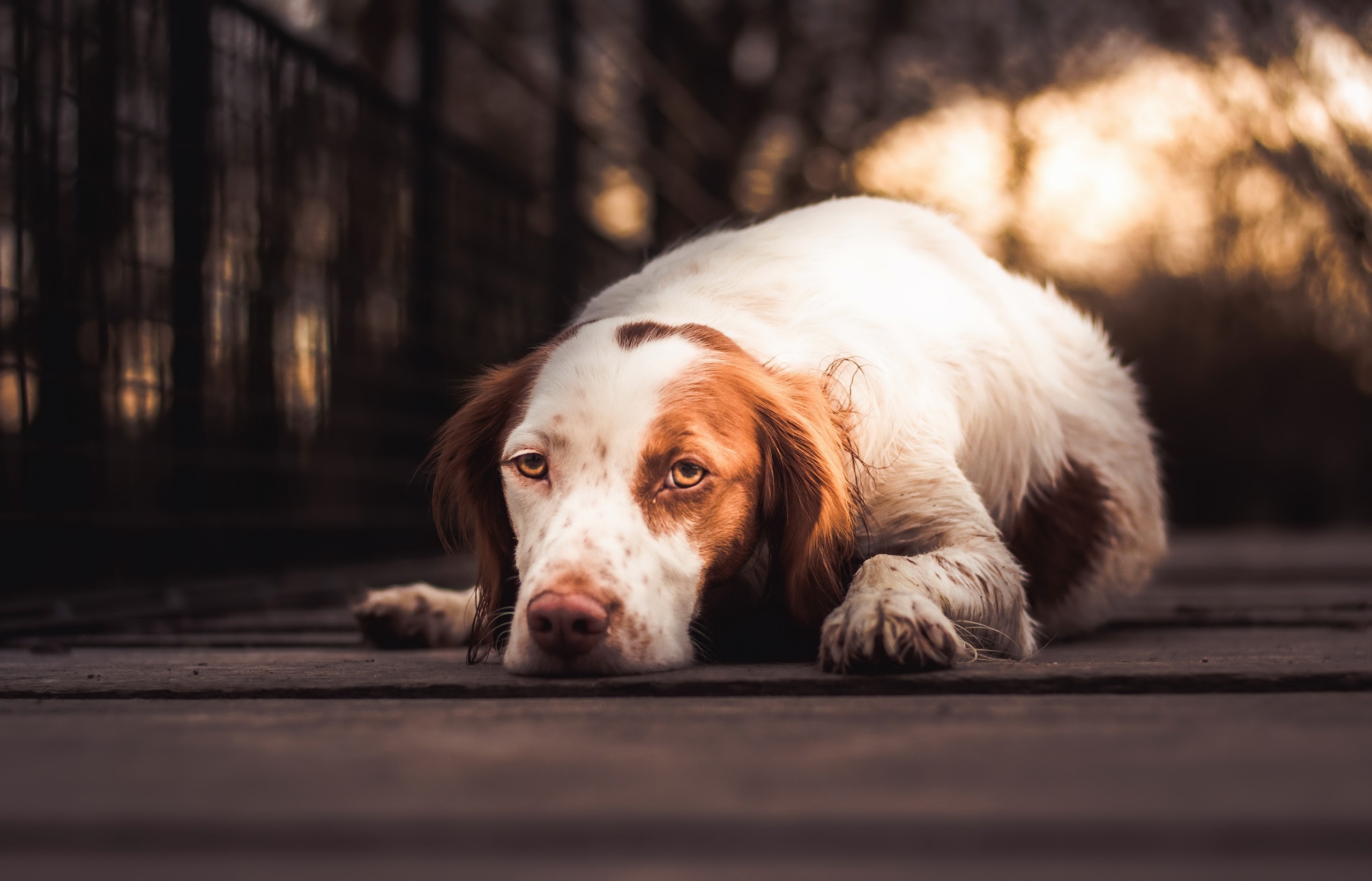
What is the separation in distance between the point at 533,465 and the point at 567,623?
15.1 inches

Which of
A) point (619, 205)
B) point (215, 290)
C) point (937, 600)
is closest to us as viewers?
point (937, 600)

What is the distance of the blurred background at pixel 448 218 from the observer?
9.43 ft

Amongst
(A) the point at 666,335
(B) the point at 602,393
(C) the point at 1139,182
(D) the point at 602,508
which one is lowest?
(D) the point at 602,508

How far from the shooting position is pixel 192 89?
3.24 metres

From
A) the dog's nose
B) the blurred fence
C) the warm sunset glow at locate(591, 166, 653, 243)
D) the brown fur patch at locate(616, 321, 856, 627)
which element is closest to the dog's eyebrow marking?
the brown fur patch at locate(616, 321, 856, 627)

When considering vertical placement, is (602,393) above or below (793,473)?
above

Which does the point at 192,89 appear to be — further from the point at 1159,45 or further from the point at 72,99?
the point at 1159,45

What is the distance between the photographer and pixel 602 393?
1877 millimetres

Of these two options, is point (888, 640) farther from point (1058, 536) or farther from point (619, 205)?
point (619, 205)

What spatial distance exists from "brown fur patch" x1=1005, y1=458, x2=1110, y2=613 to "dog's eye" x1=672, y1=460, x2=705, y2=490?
83 cm

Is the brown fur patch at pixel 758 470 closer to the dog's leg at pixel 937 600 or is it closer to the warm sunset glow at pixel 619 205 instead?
the dog's leg at pixel 937 600

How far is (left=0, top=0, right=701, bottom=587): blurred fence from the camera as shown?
2.76 m

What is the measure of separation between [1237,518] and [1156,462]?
28.5 ft

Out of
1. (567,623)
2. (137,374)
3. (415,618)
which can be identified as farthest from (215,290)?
(567,623)
